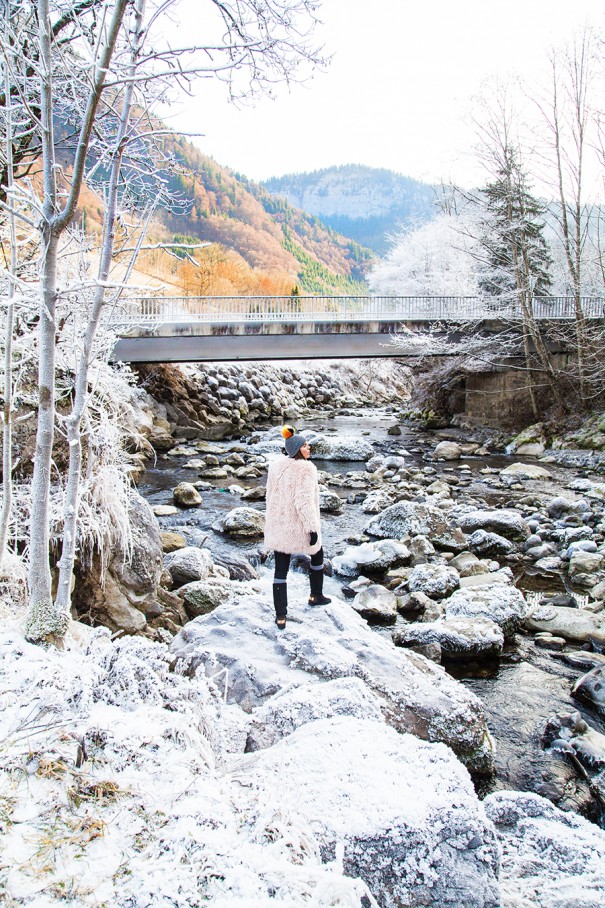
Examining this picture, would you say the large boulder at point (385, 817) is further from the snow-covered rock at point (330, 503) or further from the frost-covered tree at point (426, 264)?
the frost-covered tree at point (426, 264)

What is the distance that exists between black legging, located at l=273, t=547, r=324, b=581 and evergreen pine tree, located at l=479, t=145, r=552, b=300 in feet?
55.3

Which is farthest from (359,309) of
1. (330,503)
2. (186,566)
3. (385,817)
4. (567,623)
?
(385,817)

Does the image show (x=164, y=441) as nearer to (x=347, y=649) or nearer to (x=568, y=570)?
(x=568, y=570)

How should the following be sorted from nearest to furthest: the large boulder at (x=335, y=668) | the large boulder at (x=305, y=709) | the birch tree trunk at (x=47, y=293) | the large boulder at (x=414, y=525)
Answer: the birch tree trunk at (x=47, y=293), the large boulder at (x=305, y=709), the large boulder at (x=335, y=668), the large boulder at (x=414, y=525)

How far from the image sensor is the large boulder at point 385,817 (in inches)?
91.3

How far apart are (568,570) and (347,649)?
5.60 m

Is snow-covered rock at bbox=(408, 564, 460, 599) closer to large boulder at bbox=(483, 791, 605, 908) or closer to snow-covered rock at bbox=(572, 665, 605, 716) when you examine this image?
snow-covered rock at bbox=(572, 665, 605, 716)

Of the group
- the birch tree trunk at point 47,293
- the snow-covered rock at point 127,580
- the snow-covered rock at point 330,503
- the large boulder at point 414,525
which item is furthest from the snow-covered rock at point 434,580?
the birch tree trunk at point 47,293

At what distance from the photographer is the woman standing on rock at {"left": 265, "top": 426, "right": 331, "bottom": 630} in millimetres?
5160

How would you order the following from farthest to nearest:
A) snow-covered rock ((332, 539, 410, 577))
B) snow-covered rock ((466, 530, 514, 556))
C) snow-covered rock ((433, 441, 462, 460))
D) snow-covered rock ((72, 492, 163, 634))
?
snow-covered rock ((433, 441, 462, 460)) → snow-covered rock ((466, 530, 514, 556)) → snow-covered rock ((332, 539, 410, 577)) → snow-covered rock ((72, 492, 163, 634))

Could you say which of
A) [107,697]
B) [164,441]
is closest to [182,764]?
[107,697]

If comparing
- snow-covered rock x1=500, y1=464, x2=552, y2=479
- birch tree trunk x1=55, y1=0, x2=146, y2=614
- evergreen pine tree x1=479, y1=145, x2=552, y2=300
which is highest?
evergreen pine tree x1=479, y1=145, x2=552, y2=300

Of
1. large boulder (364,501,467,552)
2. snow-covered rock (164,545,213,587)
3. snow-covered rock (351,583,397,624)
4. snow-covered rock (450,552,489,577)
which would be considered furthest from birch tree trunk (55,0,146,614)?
large boulder (364,501,467,552)

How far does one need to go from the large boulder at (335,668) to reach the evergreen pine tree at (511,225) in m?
17.5
